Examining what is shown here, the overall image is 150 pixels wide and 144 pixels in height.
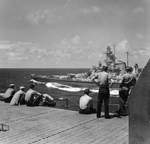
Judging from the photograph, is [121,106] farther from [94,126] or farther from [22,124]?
[22,124]

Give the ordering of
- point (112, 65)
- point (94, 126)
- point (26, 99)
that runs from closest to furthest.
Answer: point (94, 126) → point (26, 99) → point (112, 65)

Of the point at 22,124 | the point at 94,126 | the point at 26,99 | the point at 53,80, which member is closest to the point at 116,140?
the point at 94,126

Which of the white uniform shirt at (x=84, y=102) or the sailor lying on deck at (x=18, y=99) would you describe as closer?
the white uniform shirt at (x=84, y=102)

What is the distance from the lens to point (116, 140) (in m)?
5.55

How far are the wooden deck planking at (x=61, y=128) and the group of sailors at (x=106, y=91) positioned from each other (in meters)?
0.36

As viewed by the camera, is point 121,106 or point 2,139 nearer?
point 2,139

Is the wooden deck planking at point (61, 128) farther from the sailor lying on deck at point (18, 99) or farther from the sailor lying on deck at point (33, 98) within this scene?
the sailor lying on deck at point (18, 99)

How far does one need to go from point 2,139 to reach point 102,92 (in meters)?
3.51

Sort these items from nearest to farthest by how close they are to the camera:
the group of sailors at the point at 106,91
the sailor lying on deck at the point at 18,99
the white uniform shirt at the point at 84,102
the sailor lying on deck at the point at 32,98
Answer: the group of sailors at the point at 106,91 → the white uniform shirt at the point at 84,102 → the sailor lying on deck at the point at 32,98 → the sailor lying on deck at the point at 18,99

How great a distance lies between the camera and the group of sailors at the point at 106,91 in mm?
7961

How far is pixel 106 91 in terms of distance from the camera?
26.2ft

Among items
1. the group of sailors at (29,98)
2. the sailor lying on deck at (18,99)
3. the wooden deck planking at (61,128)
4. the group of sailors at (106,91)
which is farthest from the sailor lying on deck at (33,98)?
the group of sailors at (106,91)

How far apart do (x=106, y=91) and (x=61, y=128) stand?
6.61 ft

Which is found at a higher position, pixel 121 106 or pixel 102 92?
pixel 102 92
